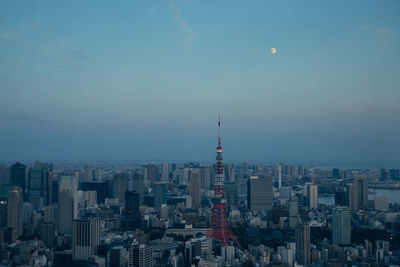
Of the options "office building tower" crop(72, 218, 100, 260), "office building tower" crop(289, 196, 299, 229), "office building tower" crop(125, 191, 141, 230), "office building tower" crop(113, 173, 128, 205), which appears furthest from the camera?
"office building tower" crop(113, 173, 128, 205)

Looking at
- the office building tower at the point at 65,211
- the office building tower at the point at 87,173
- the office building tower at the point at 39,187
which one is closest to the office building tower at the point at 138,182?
the office building tower at the point at 87,173

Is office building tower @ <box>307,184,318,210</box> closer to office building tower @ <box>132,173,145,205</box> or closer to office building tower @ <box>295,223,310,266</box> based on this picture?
office building tower @ <box>295,223,310,266</box>

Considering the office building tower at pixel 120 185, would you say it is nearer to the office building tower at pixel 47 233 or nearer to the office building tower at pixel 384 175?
the office building tower at pixel 47 233

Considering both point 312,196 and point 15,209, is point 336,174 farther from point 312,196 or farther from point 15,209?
point 15,209

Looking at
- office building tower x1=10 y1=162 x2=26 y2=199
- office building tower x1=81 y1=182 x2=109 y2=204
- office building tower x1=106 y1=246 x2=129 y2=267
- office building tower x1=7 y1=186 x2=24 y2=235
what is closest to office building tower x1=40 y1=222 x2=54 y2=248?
office building tower x1=7 y1=186 x2=24 y2=235

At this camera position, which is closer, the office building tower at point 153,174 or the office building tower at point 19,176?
the office building tower at point 19,176

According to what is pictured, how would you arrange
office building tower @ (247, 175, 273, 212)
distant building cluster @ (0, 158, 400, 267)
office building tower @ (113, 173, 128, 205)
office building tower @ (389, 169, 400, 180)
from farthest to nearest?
office building tower @ (247, 175, 273, 212), office building tower @ (113, 173, 128, 205), distant building cluster @ (0, 158, 400, 267), office building tower @ (389, 169, 400, 180)
